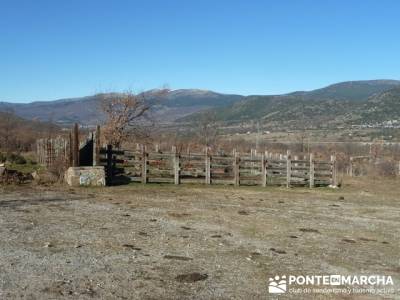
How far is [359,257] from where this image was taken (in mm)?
9977

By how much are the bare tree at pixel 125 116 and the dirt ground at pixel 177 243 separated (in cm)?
2150

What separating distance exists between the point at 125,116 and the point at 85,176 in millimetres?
21164

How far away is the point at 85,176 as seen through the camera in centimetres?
1988

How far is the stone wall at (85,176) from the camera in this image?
19.8 meters

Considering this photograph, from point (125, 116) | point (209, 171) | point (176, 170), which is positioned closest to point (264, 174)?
point (209, 171)

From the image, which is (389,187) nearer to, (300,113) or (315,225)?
(315,225)

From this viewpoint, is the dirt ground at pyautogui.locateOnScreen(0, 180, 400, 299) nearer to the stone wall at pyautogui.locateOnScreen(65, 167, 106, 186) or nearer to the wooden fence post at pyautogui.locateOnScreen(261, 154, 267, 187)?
the stone wall at pyautogui.locateOnScreen(65, 167, 106, 186)

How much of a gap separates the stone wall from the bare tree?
61.6 ft

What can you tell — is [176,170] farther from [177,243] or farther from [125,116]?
[125,116]

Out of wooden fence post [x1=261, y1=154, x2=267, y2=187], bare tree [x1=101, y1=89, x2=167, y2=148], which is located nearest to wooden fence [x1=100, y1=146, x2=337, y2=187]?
wooden fence post [x1=261, y1=154, x2=267, y2=187]

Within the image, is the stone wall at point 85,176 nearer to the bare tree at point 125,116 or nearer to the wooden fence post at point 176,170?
the wooden fence post at point 176,170

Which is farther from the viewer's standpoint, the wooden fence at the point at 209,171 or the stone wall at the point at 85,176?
the wooden fence at the point at 209,171

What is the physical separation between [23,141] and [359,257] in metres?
44.9

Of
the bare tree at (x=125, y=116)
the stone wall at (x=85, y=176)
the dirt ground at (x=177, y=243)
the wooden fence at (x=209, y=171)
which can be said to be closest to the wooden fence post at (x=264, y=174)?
the wooden fence at (x=209, y=171)
